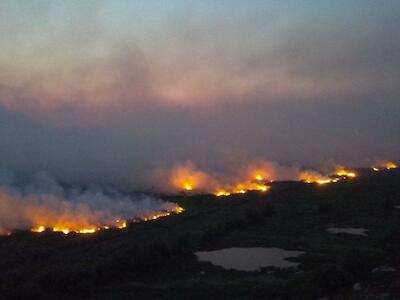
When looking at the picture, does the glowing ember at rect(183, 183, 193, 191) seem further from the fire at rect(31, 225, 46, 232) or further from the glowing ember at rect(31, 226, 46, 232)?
the glowing ember at rect(31, 226, 46, 232)

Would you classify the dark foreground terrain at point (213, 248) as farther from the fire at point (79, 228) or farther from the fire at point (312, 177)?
the fire at point (312, 177)

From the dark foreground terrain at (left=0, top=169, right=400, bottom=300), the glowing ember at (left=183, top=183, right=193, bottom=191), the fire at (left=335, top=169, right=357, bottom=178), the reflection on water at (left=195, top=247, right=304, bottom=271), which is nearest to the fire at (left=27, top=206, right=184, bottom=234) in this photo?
the dark foreground terrain at (left=0, top=169, right=400, bottom=300)

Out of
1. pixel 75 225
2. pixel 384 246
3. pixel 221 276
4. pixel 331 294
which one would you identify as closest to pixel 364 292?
pixel 331 294

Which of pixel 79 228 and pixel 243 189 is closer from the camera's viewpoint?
pixel 79 228

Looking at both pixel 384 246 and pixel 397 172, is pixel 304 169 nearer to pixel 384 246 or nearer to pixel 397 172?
pixel 397 172

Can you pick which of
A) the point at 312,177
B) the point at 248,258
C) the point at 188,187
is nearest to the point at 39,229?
Result: the point at 248,258

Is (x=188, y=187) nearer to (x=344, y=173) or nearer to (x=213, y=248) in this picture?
(x=344, y=173)
